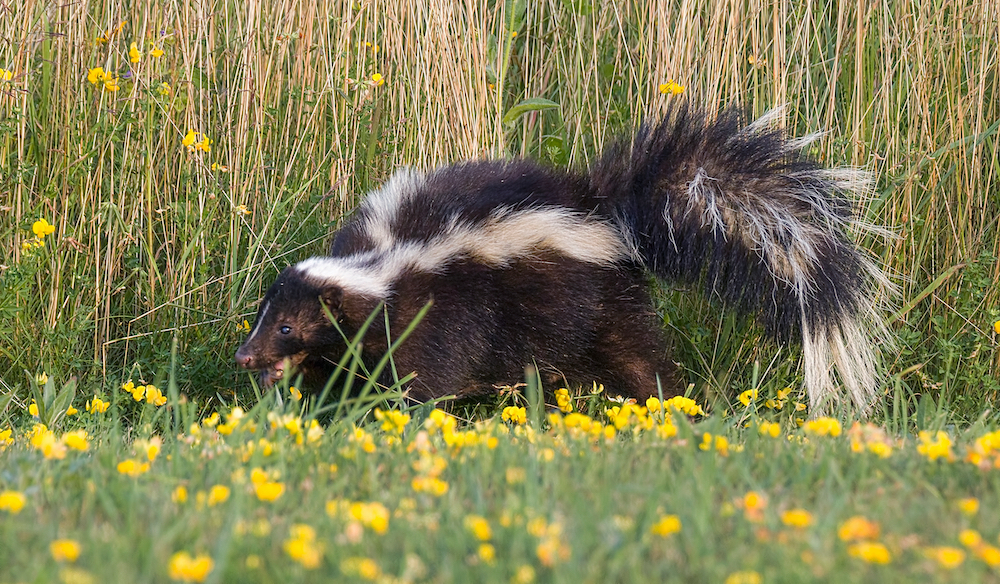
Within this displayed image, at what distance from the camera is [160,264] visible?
16.1ft

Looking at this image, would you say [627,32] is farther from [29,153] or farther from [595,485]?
[595,485]

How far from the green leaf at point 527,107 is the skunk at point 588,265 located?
0.47 meters

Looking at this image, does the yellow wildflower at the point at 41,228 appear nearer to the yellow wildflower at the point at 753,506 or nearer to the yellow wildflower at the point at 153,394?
the yellow wildflower at the point at 153,394

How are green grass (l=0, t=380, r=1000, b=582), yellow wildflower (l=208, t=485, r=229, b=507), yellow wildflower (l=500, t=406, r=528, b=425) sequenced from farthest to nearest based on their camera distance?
1. yellow wildflower (l=500, t=406, r=528, b=425)
2. yellow wildflower (l=208, t=485, r=229, b=507)
3. green grass (l=0, t=380, r=1000, b=582)

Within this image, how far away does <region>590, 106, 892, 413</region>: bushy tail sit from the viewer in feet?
14.1

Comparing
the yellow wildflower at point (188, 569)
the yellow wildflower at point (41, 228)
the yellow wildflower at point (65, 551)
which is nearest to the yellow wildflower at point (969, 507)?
the yellow wildflower at point (188, 569)

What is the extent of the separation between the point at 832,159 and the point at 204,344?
286 cm

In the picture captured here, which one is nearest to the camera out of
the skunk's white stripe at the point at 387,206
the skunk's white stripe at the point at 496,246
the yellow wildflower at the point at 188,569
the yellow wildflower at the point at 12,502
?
the yellow wildflower at the point at 188,569

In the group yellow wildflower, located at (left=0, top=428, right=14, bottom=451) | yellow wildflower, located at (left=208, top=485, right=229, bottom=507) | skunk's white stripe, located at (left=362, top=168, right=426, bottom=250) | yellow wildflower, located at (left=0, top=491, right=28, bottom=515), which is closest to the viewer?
yellow wildflower, located at (left=0, top=491, right=28, bottom=515)

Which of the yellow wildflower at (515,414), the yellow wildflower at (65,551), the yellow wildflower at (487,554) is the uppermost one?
the yellow wildflower at (487,554)

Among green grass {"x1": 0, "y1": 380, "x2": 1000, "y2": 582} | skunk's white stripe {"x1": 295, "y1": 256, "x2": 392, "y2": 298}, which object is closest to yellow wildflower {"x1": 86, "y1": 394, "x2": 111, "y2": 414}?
skunk's white stripe {"x1": 295, "y1": 256, "x2": 392, "y2": 298}

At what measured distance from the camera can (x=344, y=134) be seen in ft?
16.6

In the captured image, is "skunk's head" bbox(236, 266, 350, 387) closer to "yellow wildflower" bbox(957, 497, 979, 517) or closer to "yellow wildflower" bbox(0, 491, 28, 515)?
"yellow wildflower" bbox(0, 491, 28, 515)

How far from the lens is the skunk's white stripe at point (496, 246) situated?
4.41 m
